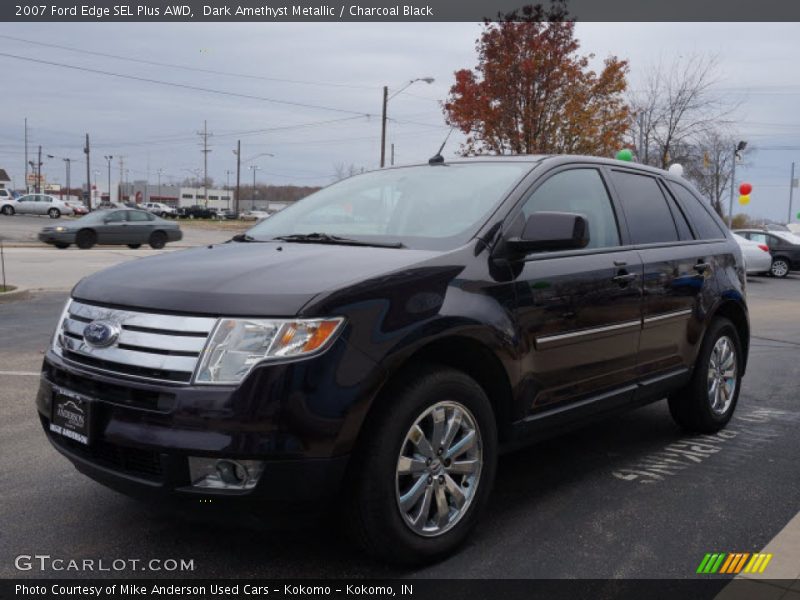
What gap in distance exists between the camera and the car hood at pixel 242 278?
290cm

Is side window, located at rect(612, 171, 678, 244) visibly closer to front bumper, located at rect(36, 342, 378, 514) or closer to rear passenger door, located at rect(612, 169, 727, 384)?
rear passenger door, located at rect(612, 169, 727, 384)

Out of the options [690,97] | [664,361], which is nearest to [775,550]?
[664,361]

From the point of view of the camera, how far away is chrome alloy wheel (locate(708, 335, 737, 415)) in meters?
5.29

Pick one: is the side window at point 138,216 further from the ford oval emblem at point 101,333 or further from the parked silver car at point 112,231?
the ford oval emblem at point 101,333

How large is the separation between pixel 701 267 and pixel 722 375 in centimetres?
86

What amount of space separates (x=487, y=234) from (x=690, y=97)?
107 ft

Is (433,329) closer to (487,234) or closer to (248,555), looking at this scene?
(487,234)

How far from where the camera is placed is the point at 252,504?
2818mm

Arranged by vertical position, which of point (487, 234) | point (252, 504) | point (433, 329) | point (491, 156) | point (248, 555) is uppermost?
point (491, 156)

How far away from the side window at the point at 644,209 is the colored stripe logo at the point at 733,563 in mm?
1914

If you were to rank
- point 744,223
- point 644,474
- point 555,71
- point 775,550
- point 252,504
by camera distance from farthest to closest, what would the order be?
1. point 744,223
2. point 555,71
3. point 644,474
4. point 775,550
5. point 252,504

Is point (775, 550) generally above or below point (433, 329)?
below

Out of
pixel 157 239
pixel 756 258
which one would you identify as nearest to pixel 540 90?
pixel 756 258

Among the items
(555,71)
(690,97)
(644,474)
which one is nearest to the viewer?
(644,474)
